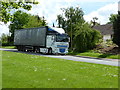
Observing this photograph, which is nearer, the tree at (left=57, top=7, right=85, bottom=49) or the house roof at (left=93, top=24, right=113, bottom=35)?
the tree at (left=57, top=7, right=85, bottom=49)

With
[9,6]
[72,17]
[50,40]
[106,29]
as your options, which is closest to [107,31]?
[106,29]

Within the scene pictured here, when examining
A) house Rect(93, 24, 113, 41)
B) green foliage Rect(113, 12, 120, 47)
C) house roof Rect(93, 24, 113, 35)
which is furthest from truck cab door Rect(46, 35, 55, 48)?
house roof Rect(93, 24, 113, 35)

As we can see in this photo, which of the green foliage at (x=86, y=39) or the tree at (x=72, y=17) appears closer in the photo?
the green foliage at (x=86, y=39)

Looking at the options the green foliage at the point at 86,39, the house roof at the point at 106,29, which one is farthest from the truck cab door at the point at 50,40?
the house roof at the point at 106,29

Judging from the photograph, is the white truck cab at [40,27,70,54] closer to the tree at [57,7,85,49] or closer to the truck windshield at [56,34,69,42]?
the truck windshield at [56,34,69,42]

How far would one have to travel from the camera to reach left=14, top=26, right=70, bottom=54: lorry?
29.6 m

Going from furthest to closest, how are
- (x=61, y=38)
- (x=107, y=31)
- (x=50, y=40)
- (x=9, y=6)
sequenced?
(x=107, y=31)
(x=50, y=40)
(x=61, y=38)
(x=9, y=6)

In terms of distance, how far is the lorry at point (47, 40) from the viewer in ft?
97.0

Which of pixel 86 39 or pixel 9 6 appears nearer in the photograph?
pixel 9 6

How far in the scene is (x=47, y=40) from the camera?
3059 cm

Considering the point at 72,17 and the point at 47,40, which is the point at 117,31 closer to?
the point at 47,40

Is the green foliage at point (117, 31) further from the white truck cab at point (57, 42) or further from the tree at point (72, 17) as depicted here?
the tree at point (72, 17)

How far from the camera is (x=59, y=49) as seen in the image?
29547 mm

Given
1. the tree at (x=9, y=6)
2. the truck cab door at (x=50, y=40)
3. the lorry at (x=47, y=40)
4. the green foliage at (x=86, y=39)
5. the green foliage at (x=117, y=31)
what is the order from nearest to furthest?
the tree at (x=9, y=6)
the green foliage at (x=117, y=31)
the lorry at (x=47, y=40)
the truck cab door at (x=50, y=40)
the green foliage at (x=86, y=39)
